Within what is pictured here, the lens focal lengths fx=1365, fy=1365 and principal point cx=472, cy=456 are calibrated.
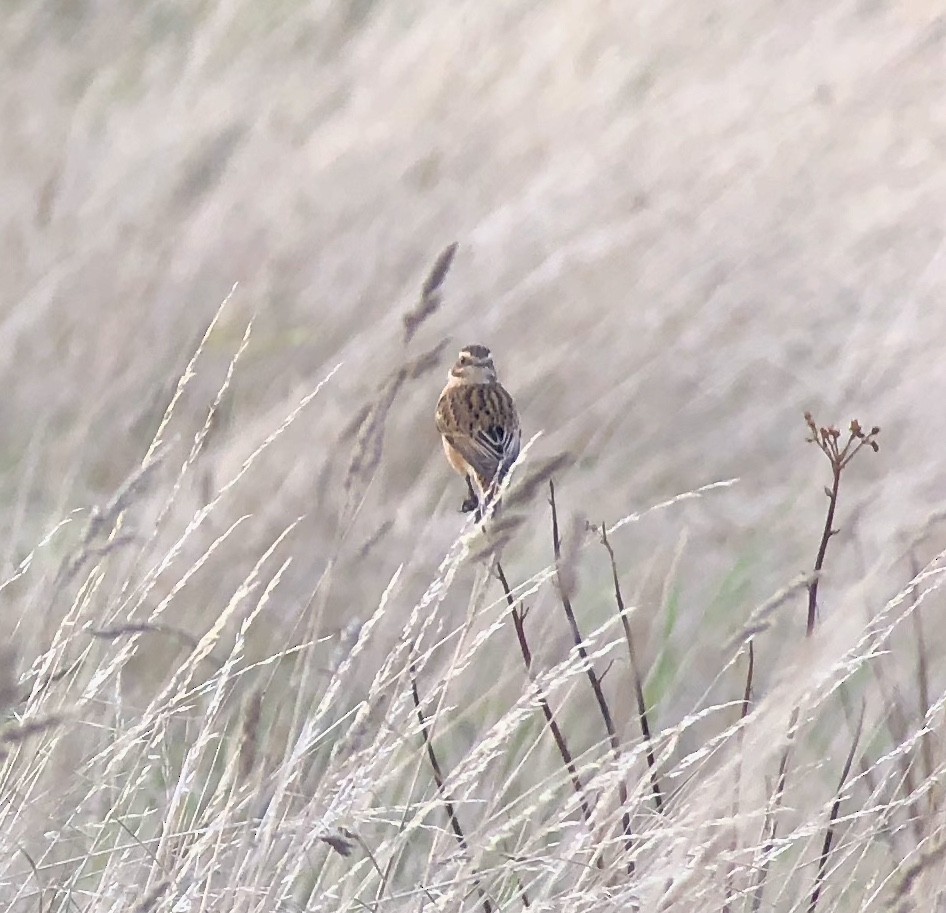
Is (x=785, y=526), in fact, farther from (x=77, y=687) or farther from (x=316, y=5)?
(x=316, y=5)

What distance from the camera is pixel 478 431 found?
5.47ft

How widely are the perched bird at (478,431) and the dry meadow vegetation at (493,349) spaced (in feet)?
0.20

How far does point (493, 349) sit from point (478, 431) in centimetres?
94

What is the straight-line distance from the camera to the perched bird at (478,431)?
162 centimetres

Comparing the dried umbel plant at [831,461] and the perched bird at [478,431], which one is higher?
the perched bird at [478,431]

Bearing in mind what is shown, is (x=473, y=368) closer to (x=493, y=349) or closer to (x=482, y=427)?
(x=482, y=427)

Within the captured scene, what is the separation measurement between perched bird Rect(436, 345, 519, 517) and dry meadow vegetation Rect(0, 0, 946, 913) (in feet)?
0.20

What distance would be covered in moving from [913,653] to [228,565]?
1069 mm

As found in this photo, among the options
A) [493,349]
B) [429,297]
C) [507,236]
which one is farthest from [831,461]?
→ [507,236]

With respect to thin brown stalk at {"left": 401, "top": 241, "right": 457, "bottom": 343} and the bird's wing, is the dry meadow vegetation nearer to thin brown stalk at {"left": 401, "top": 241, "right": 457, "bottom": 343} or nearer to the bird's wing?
the bird's wing

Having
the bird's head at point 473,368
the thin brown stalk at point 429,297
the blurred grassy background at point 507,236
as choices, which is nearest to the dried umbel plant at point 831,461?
the thin brown stalk at point 429,297

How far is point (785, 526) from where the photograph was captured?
2.32 m

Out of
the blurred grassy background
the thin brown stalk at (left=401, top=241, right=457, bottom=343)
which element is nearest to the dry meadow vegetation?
Result: the blurred grassy background

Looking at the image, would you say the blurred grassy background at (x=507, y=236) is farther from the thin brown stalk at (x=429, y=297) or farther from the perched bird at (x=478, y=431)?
the thin brown stalk at (x=429, y=297)
